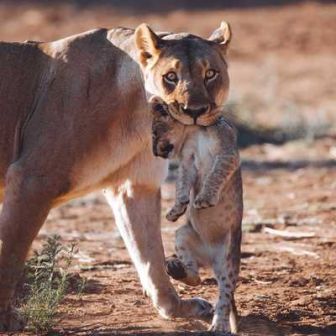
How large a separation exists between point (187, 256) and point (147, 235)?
1.96ft

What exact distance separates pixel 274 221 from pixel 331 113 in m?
6.69

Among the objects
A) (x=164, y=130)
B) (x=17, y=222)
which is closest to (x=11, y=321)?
(x=17, y=222)

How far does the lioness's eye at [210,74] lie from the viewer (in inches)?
255

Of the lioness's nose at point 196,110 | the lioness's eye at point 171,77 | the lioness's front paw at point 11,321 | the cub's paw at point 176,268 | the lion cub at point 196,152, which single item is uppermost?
the lioness's eye at point 171,77

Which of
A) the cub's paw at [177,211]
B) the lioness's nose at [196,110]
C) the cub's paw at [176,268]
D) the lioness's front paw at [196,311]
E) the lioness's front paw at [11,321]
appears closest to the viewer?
the lioness's nose at [196,110]

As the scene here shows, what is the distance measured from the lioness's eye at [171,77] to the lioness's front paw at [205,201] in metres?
0.58

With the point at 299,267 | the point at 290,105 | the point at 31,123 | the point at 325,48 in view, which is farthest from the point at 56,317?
the point at 325,48

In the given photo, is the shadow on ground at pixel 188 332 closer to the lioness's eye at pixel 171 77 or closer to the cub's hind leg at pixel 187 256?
the cub's hind leg at pixel 187 256

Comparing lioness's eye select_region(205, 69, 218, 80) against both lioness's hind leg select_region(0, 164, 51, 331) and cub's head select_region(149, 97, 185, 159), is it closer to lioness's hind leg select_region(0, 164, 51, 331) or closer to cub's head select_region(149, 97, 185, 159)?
cub's head select_region(149, 97, 185, 159)

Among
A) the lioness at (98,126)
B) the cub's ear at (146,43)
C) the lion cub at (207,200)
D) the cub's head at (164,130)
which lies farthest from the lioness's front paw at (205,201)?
the cub's ear at (146,43)

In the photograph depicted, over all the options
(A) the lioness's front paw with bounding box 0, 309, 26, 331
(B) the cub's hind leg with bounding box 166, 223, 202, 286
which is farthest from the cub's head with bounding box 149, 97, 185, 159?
(A) the lioness's front paw with bounding box 0, 309, 26, 331

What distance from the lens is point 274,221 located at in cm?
1016

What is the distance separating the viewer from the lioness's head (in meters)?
6.30

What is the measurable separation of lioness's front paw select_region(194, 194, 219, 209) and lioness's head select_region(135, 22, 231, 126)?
1.20 feet
